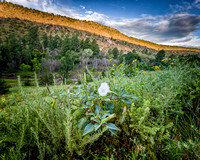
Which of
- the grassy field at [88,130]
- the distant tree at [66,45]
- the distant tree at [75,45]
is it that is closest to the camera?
the grassy field at [88,130]

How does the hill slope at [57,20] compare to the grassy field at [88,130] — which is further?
the hill slope at [57,20]

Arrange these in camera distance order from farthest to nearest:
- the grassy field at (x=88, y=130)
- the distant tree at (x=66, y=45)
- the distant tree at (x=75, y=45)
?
1. the distant tree at (x=75, y=45)
2. the distant tree at (x=66, y=45)
3. the grassy field at (x=88, y=130)

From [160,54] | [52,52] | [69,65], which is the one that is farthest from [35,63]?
[160,54]

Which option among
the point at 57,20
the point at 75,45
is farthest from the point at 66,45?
the point at 57,20

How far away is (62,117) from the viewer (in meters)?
1.00

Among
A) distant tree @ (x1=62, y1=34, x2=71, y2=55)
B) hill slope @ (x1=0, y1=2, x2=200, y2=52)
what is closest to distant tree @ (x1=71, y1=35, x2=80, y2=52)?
→ distant tree @ (x1=62, y1=34, x2=71, y2=55)

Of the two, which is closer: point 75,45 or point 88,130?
point 88,130

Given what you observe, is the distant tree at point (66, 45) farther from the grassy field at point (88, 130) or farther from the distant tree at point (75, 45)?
the grassy field at point (88, 130)

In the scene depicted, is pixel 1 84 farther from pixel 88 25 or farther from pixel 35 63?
pixel 88 25

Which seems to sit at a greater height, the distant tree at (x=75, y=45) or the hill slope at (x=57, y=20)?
the hill slope at (x=57, y=20)

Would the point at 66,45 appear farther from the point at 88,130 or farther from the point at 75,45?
the point at 88,130

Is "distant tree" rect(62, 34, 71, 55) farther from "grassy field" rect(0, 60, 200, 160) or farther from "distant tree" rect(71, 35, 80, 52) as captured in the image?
"grassy field" rect(0, 60, 200, 160)

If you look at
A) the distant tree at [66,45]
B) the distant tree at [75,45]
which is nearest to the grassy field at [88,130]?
the distant tree at [66,45]

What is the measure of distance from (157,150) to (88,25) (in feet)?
192
